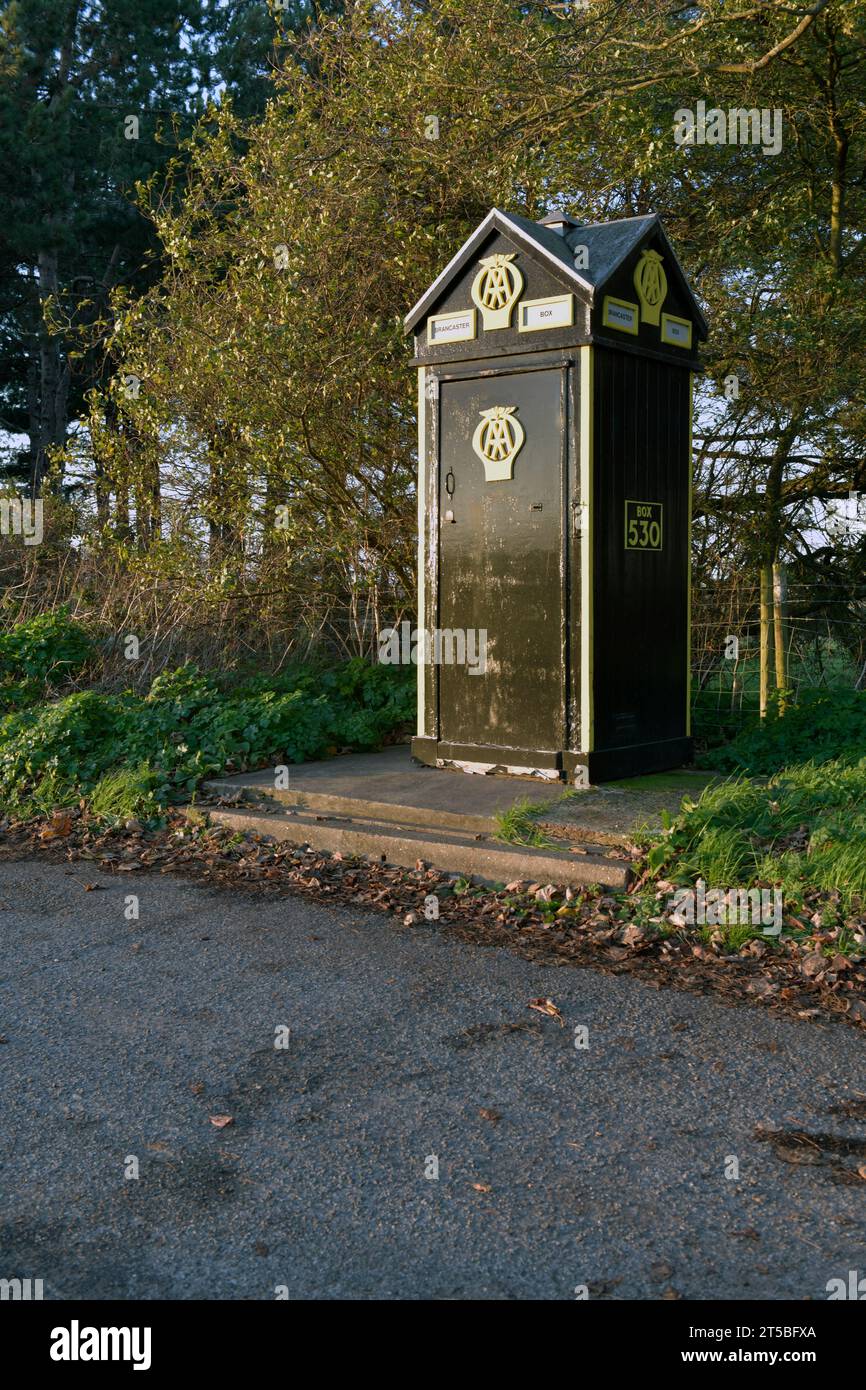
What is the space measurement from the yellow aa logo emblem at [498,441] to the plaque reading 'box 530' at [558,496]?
1 cm

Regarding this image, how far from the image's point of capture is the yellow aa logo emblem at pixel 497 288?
7.41m

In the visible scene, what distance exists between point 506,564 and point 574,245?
2.06 m

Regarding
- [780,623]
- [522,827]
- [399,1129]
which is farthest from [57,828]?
[780,623]

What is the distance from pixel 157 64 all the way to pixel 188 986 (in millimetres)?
20068

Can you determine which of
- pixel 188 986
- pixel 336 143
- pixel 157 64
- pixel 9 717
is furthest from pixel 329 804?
pixel 157 64

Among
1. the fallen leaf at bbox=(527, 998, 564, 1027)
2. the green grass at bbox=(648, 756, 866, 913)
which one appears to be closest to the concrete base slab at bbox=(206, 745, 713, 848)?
the green grass at bbox=(648, 756, 866, 913)

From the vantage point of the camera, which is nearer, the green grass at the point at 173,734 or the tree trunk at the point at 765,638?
the green grass at the point at 173,734

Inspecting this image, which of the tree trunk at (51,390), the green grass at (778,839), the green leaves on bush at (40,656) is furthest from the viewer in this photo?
the tree trunk at (51,390)

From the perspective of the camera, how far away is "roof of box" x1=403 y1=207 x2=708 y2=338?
7117 millimetres

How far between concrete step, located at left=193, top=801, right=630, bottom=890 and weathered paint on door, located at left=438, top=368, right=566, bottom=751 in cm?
108

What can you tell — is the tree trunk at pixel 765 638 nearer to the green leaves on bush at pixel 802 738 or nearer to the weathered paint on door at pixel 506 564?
the green leaves on bush at pixel 802 738

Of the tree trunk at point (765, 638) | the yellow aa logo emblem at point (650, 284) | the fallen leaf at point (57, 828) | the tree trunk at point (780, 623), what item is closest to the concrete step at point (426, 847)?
the fallen leaf at point (57, 828)

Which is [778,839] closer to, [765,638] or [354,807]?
[354,807]

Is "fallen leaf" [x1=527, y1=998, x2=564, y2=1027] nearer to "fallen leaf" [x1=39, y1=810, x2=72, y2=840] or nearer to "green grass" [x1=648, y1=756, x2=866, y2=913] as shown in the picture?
"green grass" [x1=648, y1=756, x2=866, y2=913]
